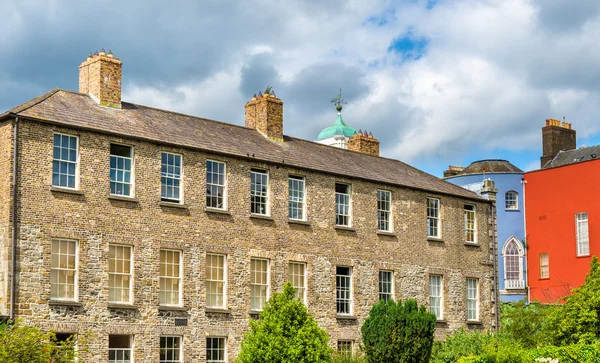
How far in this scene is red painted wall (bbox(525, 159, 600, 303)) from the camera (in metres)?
47.3

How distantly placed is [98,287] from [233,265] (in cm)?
570

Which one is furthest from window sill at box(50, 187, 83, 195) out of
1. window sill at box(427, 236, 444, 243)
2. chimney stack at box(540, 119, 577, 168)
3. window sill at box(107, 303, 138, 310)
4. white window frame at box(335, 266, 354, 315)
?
chimney stack at box(540, 119, 577, 168)

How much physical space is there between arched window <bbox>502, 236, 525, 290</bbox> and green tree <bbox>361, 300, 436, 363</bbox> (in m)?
20.9

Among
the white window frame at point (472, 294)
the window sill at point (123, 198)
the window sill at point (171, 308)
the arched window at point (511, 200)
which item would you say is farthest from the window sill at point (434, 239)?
the window sill at point (123, 198)

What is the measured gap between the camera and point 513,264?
2069 inches

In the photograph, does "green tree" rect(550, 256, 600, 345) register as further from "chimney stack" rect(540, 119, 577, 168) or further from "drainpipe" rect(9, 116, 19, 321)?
"chimney stack" rect(540, 119, 577, 168)

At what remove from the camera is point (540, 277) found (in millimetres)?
51156

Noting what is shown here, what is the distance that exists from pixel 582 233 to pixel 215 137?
2186 centimetres

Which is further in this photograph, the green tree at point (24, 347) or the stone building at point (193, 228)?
the stone building at point (193, 228)

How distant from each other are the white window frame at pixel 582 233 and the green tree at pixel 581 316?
12.4 m

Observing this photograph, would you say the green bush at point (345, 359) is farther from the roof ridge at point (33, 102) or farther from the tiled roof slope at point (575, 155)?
the tiled roof slope at point (575, 155)

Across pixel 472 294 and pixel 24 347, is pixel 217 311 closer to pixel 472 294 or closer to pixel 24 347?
pixel 24 347

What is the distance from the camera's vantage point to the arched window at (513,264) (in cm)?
5228

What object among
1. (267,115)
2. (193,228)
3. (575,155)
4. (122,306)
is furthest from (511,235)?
(122,306)
